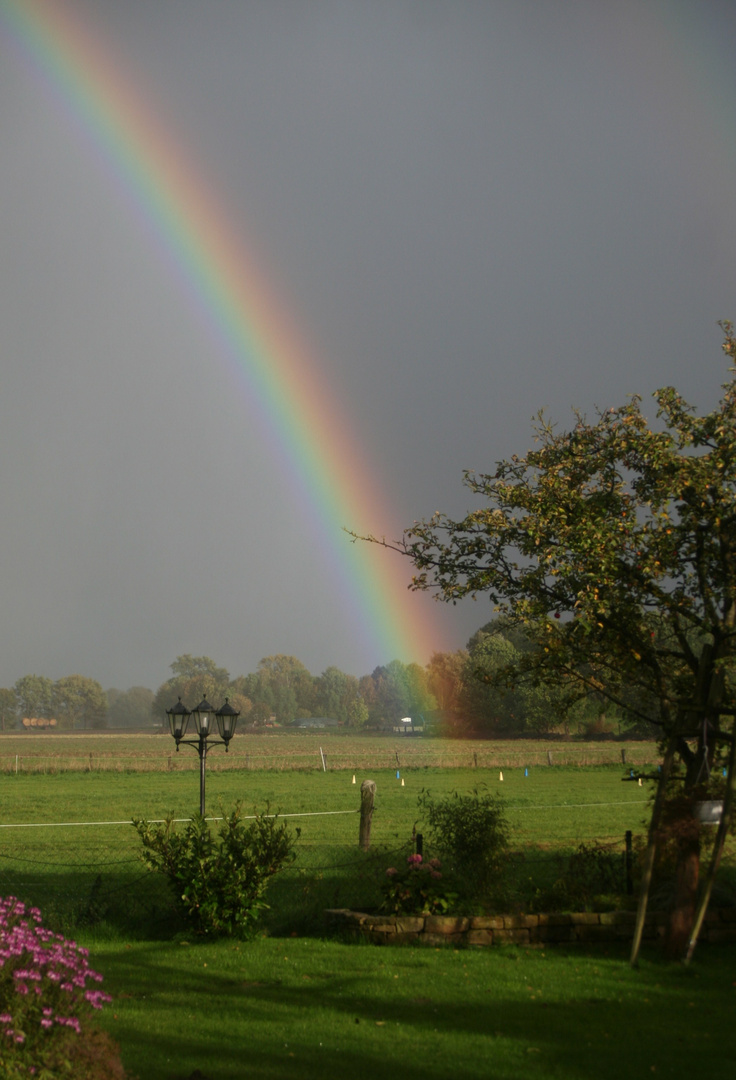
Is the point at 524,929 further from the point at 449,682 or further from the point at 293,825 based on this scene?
the point at 449,682

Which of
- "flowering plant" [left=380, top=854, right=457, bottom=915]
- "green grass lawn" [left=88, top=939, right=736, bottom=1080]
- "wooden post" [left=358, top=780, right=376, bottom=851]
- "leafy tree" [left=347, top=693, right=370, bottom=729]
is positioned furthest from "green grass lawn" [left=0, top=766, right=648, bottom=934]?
"leafy tree" [left=347, top=693, right=370, bottom=729]

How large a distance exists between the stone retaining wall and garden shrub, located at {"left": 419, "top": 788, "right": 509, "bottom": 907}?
1.59 feet

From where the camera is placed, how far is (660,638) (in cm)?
1267

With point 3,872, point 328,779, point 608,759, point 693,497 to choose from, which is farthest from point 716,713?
point 608,759

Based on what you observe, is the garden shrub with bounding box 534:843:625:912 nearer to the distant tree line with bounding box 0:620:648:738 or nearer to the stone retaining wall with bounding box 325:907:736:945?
the stone retaining wall with bounding box 325:907:736:945

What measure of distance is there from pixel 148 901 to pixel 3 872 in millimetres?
4494

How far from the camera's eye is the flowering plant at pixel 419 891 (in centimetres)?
1083

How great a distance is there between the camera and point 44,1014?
4684mm

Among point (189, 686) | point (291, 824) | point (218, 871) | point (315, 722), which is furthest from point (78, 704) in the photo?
point (218, 871)

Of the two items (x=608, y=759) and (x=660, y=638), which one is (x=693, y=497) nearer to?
(x=660, y=638)

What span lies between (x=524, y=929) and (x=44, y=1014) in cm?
708

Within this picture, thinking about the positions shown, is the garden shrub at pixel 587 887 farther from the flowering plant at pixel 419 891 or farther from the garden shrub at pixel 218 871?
the garden shrub at pixel 218 871

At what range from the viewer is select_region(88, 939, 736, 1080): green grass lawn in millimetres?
6645

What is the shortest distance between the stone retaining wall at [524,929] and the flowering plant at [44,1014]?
5.96 metres
